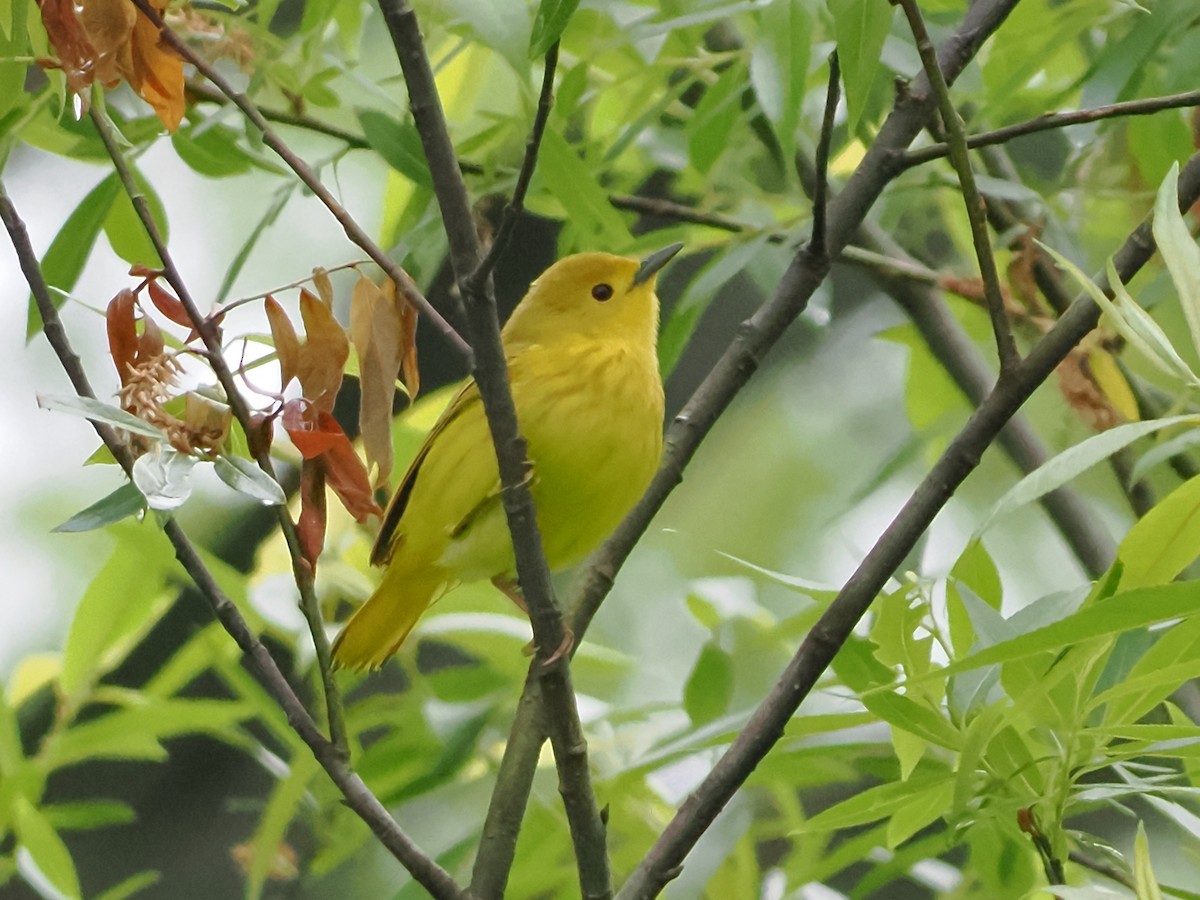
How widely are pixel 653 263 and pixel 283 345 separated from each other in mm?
1046

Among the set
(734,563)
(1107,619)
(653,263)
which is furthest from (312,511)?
(653,263)

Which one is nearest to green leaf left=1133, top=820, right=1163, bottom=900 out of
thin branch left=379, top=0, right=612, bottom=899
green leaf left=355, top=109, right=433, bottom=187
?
thin branch left=379, top=0, right=612, bottom=899

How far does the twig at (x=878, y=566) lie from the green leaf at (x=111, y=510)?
1.70 feet

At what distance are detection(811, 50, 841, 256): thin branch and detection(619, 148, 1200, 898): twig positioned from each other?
9.3 inches

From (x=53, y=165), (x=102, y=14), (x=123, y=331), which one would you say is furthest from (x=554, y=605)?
(x=53, y=165)

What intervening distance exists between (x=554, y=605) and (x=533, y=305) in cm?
110

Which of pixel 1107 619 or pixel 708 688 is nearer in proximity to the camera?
pixel 1107 619

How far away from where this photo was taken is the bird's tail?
6.76 ft

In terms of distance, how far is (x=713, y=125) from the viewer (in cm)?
165

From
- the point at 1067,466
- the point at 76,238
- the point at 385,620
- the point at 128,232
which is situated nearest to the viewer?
the point at 1067,466

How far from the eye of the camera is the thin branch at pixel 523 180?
959 millimetres

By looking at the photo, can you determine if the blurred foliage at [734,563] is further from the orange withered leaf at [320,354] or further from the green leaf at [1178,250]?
the orange withered leaf at [320,354]

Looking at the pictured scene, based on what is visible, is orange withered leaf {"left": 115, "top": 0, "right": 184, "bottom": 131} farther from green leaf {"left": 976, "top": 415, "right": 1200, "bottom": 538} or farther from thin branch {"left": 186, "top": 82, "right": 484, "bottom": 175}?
green leaf {"left": 976, "top": 415, "right": 1200, "bottom": 538}

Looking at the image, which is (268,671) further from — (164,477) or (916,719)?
(916,719)
